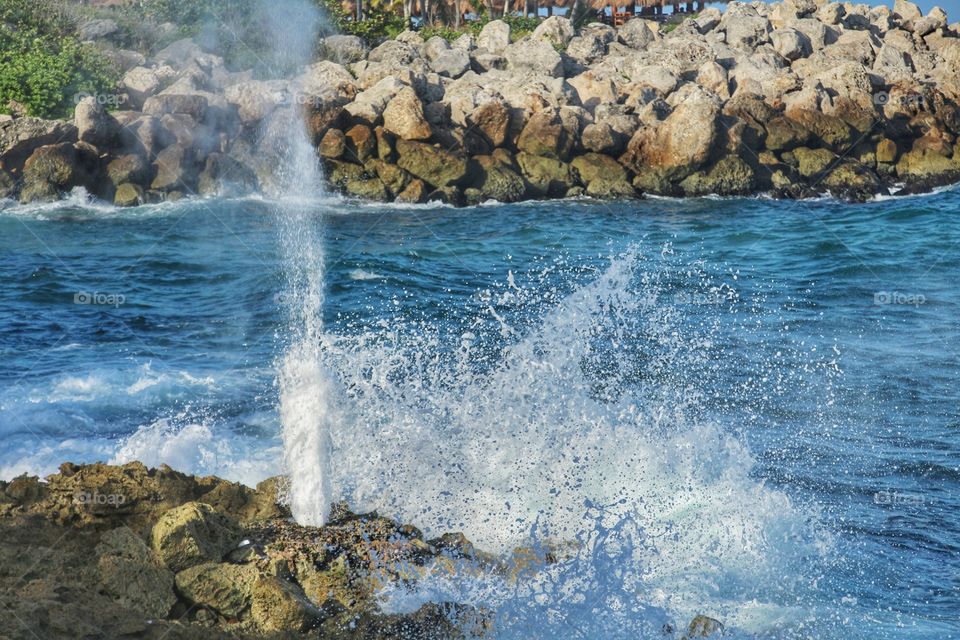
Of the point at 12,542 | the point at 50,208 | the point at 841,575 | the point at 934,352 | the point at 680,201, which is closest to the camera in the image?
the point at 12,542

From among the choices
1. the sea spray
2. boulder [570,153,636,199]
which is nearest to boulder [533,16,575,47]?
the sea spray

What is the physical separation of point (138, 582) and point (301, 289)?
34.6 ft

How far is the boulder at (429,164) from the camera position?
2388cm

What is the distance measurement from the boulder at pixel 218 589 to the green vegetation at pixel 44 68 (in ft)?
71.1

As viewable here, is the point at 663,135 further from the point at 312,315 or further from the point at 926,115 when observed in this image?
the point at 312,315

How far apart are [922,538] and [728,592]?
174 cm

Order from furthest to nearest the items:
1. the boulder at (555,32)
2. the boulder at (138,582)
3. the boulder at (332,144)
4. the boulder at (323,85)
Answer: the boulder at (555,32) < the boulder at (323,85) < the boulder at (332,144) < the boulder at (138,582)

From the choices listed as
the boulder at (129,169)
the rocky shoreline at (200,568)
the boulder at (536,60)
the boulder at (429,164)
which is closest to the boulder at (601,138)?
the boulder at (429,164)

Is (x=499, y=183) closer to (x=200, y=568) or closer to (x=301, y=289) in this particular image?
(x=301, y=289)

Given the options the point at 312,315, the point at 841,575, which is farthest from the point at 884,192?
the point at 841,575

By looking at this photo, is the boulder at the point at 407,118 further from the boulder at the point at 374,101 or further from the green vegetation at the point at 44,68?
the green vegetation at the point at 44,68

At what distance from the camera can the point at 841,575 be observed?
6.87 m

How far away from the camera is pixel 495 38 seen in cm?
3309

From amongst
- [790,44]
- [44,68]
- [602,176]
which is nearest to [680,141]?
[602,176]
